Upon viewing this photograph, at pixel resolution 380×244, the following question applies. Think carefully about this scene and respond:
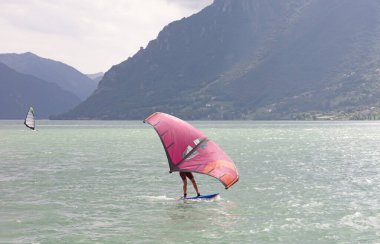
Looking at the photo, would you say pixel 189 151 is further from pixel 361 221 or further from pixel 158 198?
pixel 361 221

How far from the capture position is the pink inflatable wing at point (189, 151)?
111 feet

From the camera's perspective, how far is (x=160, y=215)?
31266mm

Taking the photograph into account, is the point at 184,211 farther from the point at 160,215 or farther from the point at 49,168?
the point at 49,168

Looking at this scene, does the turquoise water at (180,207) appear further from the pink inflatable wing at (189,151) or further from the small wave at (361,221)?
the pink inflatable wing at (189,151)

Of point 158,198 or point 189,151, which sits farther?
point 158,198

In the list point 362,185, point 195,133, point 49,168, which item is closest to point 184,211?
point 195,133

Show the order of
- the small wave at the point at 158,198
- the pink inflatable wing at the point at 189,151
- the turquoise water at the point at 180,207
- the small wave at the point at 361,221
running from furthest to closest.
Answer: the small wave at the point at 158,198 < the pink inflatable wing at the point at 189,151 < the small wave at the point at 361,221 < the turquoise water at the point at 180,207

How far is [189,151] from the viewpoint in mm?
34344

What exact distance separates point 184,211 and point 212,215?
2.19 meters

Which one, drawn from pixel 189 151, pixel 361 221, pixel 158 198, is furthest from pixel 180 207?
pixel 361 221

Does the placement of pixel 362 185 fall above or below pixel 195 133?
below

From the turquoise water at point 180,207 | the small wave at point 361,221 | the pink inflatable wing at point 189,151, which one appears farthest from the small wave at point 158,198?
the small wave at point 361,221

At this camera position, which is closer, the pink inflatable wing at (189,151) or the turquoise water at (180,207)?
the turquoise water at (180,207)

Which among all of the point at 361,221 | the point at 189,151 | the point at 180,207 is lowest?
the point at 361,221
